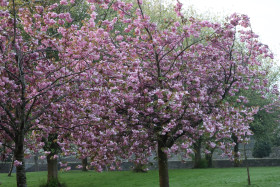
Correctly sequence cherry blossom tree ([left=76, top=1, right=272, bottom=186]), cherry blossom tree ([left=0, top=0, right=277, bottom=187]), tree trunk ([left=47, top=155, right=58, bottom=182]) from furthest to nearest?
tree trunk ([left=47, top=155, right=58, bottom=182]), cherry blossom tree ([left=76, top=1, right=272, bottom=186]), cherry blossom tree ([left=0, top=0, right=277, bottom=187])

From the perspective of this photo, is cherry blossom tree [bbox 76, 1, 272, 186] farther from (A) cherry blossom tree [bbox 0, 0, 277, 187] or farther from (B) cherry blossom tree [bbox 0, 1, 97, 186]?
(B) cherry blossom tree [bbox 0, 1, 97, 186]

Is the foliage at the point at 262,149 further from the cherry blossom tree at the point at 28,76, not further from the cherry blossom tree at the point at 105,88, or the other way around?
the cherry blossom tree at the point at 28,76

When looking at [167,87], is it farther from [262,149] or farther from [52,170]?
[262,149]

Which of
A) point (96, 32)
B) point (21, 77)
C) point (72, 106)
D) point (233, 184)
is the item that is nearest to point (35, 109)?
point (72, 106)

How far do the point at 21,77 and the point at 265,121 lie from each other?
109 ft

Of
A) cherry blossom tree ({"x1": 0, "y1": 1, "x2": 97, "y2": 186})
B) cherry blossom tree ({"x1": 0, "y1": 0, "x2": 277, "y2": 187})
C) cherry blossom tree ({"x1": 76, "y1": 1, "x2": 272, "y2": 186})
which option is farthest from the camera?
cherry blossom tree ({"x1": 76, "y1": 1, "x2": 272, "y2": 186})

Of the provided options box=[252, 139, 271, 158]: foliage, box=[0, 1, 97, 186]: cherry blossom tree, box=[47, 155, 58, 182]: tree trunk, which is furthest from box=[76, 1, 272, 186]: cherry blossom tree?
box=[252, 139, 271, 158]: foliage

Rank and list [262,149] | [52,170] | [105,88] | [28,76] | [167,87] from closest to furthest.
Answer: [28,76] → [105,88] → [167,87] → [52,170] → [262,149]

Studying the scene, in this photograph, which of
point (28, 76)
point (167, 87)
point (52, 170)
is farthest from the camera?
point (52, 170)

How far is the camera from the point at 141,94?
1215 centimetres

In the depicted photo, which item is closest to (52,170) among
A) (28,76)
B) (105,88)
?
(28,76)

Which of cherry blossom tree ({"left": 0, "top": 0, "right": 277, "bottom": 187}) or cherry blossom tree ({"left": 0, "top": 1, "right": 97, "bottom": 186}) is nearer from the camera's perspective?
cherry blossom tree ({"left": 0, "top": 1, "right": 97, "bottom": 186})

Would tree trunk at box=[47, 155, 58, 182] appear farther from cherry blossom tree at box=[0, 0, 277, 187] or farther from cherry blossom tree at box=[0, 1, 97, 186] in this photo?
cherry blossom tree at box=[0, 1, 97, 186]

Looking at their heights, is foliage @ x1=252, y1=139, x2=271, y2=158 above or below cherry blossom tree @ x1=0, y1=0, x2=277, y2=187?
below
